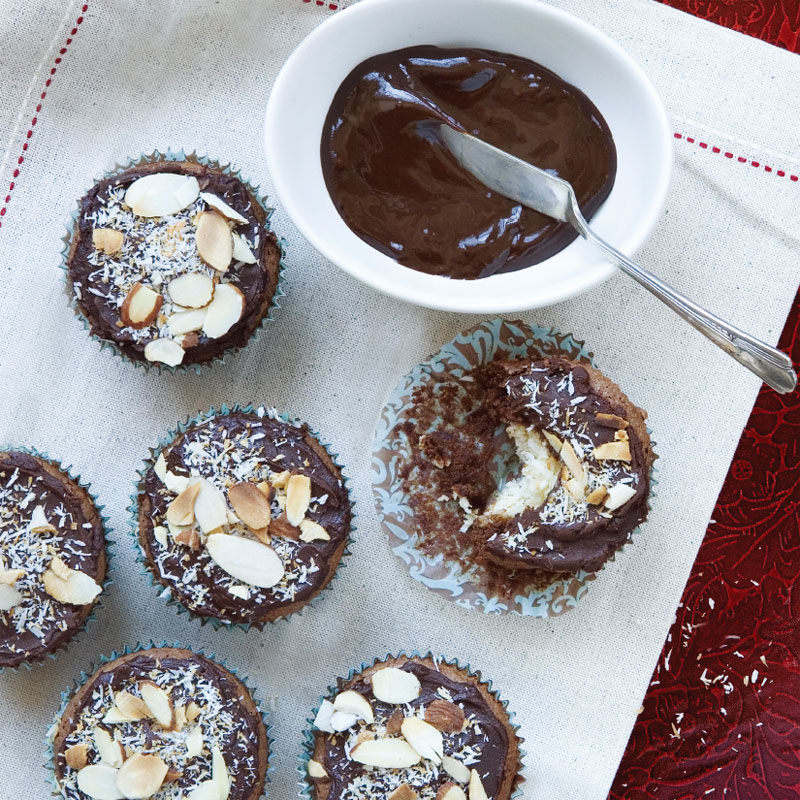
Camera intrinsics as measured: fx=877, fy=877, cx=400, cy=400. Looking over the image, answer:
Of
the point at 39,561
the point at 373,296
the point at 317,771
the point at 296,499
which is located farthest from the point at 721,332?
the point at 39,561

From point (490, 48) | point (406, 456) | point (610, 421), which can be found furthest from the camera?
point (406, 456)

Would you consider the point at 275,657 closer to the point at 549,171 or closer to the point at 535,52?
the point at 549,171

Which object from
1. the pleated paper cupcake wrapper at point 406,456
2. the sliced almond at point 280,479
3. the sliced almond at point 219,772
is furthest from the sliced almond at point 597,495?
the sliced almond at point 219,772

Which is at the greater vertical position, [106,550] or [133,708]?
[106,550]

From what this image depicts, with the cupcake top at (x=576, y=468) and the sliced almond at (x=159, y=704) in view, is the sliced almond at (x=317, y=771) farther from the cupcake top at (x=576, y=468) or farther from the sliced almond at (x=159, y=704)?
the cupcake top at (x=576, y=468)

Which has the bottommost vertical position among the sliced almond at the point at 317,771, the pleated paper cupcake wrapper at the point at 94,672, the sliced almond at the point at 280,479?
the pleated paper cupcake wrapper at the point at 94,672

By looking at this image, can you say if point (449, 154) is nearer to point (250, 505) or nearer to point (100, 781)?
point (250, 505)
